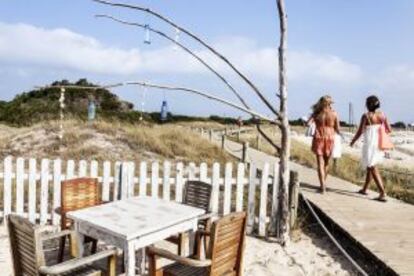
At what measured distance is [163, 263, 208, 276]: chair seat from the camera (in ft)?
17.2

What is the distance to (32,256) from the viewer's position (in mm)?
4730

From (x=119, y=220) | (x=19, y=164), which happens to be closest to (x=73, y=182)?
(x=119, y=220)

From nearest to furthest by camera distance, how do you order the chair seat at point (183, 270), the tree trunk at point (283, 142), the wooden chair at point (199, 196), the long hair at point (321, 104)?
the chair seat at point (183, 270) < the wooden chair at point (199, 196) < the tree trunk at point (283, 142) < the long hair at point (321, 104)

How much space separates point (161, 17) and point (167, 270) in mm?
3573

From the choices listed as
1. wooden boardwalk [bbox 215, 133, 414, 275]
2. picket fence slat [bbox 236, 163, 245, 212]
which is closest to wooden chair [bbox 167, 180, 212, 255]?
picket fence slat [bbox 236, 163, 245, 212]

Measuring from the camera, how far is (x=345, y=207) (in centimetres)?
970

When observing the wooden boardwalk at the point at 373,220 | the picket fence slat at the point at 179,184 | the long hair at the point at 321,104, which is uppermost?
the long hair at the point at 321,104

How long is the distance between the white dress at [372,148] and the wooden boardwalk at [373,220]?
738mm

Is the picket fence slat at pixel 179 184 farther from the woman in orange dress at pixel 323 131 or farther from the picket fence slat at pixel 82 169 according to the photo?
the woman in orange dress at pixel 323 131

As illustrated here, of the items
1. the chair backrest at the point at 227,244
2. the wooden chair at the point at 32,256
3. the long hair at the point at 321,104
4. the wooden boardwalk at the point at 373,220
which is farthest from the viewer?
the long hair at the point at 321,104

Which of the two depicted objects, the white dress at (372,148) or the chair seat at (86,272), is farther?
the white dress at (372,148)

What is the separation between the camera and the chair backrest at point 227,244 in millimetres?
4887

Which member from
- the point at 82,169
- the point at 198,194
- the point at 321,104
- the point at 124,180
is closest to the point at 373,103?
the point at 321,104

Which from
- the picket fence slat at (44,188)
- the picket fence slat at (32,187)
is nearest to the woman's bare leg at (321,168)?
the picket fence slat at (44,188)
